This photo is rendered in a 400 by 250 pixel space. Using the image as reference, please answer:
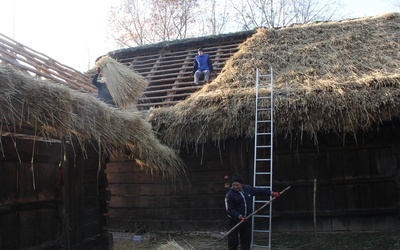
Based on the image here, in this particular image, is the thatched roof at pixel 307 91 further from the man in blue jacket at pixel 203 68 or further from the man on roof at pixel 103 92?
the man on roof at pixel 103 92

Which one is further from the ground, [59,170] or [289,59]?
[289,59]

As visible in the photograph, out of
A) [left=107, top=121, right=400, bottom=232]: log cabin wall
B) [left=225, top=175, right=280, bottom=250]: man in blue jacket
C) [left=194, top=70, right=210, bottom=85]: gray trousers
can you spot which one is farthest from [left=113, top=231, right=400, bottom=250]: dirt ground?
[left=194, top=70, right=210, bottom=85]: gray trousers

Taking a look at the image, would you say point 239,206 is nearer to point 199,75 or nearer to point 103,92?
point 103,92

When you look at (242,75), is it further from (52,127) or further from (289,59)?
(52,127)

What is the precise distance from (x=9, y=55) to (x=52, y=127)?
2.32m

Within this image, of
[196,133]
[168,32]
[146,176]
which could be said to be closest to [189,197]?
[146,176]

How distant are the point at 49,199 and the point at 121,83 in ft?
9.60

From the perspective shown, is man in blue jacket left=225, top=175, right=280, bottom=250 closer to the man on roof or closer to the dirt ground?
the dirt ground

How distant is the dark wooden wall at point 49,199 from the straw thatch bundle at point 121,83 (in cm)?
123

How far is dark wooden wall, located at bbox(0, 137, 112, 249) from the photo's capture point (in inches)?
189

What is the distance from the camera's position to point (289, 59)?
8844 mm

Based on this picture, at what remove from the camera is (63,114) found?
4078mm

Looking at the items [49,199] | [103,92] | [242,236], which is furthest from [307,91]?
[49,199]

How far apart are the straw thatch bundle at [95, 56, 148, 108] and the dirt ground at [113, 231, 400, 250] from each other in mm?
2787
